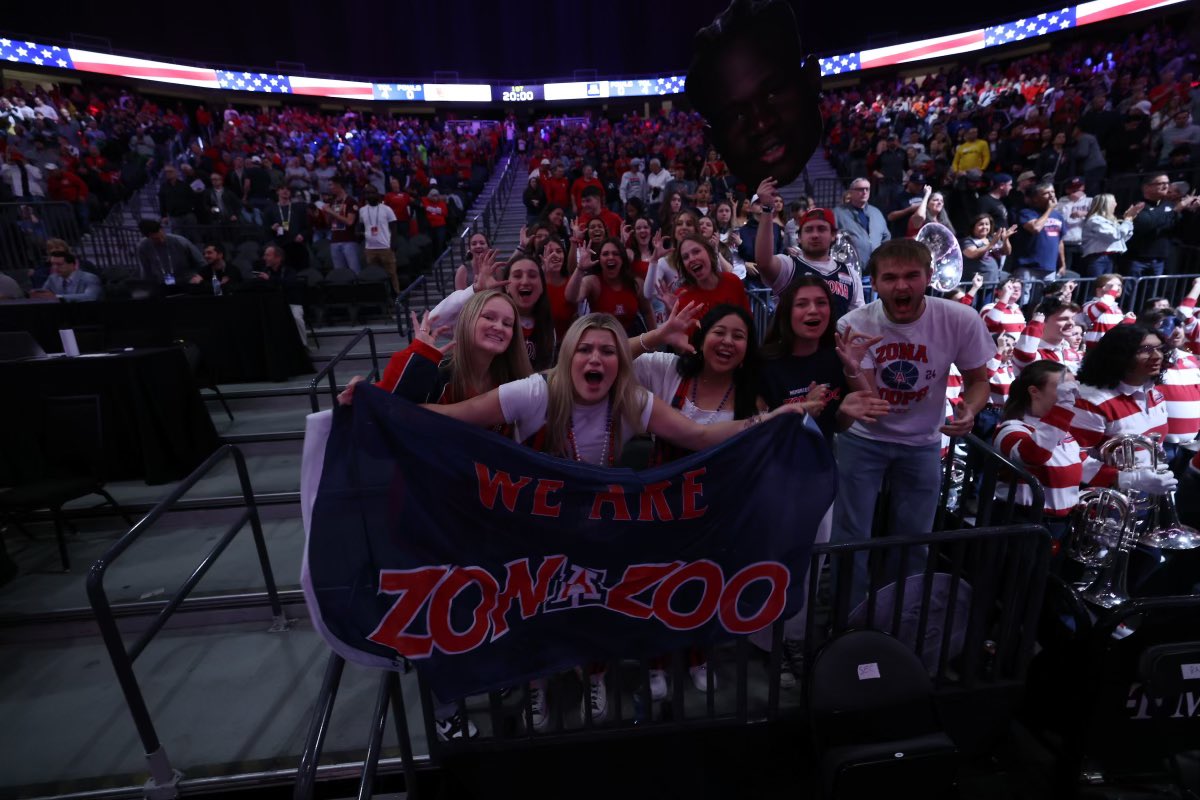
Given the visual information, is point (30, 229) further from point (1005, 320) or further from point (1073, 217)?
point (1073, 217)

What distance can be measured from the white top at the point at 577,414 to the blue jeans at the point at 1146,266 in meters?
9.68

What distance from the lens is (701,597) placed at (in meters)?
2.59

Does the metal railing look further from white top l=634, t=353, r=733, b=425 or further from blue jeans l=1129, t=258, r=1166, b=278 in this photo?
blue jeans l=1129, t=258, r=1166, b=278

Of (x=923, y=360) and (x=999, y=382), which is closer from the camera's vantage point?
(x=923, y=360)

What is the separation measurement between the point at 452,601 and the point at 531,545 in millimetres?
358

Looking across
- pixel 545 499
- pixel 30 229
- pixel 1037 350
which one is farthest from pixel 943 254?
pixel 30 229

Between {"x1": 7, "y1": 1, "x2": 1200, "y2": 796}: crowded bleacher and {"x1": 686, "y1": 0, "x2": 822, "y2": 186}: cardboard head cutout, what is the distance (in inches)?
13.8

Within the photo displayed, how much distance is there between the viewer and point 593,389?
107 inches

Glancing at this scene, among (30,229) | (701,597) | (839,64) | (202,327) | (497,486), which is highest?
(839,64)

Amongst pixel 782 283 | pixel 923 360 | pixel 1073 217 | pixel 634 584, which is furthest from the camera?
pixel 1073 217

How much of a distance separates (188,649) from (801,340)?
385 cm

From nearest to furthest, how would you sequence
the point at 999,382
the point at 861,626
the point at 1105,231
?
the point at 861,626 < the point at 999,382 < the point at 1105,231

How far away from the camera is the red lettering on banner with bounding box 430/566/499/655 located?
2398 millimetres

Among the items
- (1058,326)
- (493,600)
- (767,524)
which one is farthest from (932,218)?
(493,600)
